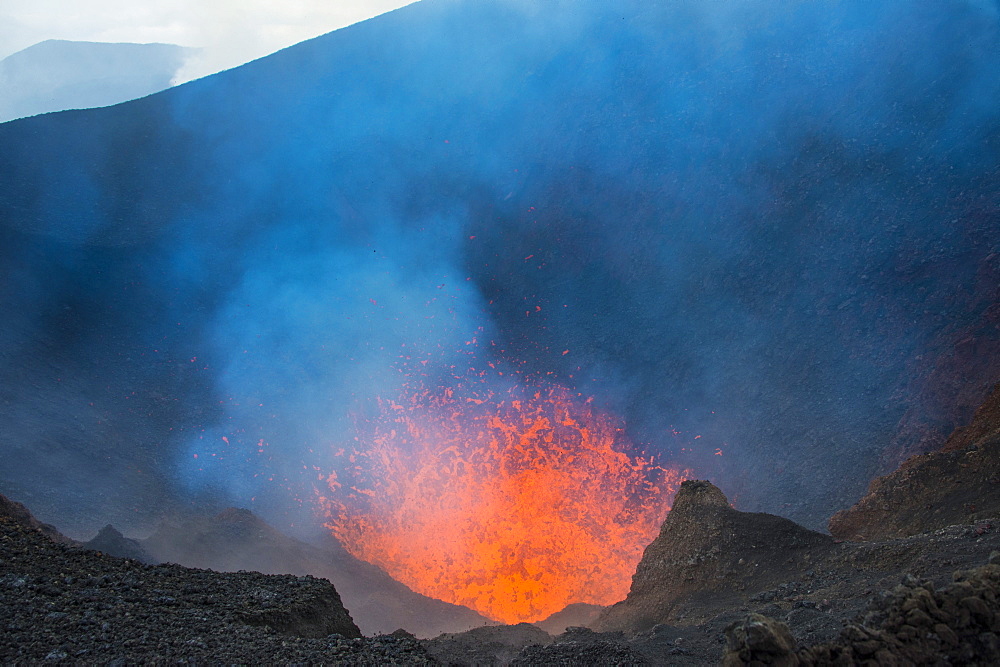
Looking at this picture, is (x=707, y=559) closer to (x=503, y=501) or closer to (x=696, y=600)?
(x=696, y=600)

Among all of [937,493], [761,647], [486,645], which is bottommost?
[761,647]

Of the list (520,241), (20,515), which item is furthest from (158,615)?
(520,241)

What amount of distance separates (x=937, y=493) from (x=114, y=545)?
1149 centimetres

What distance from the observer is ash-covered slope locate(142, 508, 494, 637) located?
11430 millimetres

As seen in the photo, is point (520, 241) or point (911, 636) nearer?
point (911, 636)

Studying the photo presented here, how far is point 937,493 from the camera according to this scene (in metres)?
7.79

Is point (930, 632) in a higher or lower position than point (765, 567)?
lower

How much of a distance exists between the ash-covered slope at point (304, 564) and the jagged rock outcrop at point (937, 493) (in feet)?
20.7

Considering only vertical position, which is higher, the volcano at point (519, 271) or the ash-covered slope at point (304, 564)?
the volcano at point (519, 271)

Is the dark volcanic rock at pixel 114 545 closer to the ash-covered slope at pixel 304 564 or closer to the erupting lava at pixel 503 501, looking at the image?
the ash-covered slope at pixel 304 564

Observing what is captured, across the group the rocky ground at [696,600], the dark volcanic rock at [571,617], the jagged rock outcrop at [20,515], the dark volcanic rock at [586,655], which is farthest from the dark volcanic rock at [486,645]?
the jagged rock outcrop at [20,515]

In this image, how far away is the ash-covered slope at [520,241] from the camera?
1222 cm

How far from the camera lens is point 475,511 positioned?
13008 millimetres

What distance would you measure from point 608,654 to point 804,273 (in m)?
9.73
